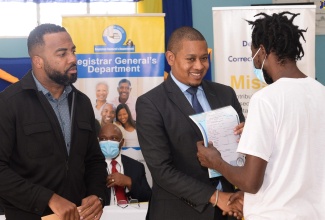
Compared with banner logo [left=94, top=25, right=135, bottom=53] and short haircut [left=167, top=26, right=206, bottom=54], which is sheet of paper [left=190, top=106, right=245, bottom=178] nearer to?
short haircut [left=167, top=26, right=206, bottom=54]

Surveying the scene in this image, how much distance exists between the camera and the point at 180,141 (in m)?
2.52

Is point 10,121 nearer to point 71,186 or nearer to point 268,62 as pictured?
point 71,186

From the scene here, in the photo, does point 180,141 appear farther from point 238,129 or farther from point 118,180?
point 118,180

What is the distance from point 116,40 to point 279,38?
121 inches

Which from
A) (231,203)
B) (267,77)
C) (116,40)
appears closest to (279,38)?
(267,77)

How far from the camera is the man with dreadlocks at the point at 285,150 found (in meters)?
1.97

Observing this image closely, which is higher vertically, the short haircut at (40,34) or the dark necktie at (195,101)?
the short haircut at (40,34)

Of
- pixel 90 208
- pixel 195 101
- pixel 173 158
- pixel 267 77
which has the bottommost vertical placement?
pixel 90 208

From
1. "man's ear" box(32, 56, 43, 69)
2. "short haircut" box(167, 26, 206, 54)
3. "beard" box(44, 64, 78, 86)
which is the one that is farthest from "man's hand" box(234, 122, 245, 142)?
"man's ear" box(32, 56, 43, 69)

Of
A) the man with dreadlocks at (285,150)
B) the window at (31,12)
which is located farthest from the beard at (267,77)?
the window at (31,12)

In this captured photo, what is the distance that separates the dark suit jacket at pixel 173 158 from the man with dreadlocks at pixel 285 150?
406mm

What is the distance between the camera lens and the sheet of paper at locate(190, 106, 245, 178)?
8.07 ft

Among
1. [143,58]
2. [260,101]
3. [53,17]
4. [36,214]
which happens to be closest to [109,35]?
[143,58]

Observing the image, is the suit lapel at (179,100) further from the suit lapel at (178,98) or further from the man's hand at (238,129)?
the man's hand at (238,129)
